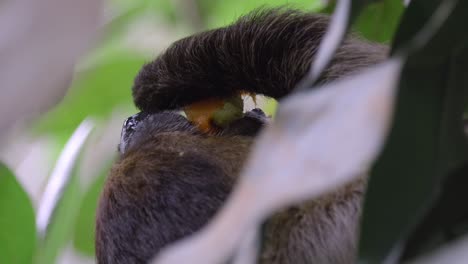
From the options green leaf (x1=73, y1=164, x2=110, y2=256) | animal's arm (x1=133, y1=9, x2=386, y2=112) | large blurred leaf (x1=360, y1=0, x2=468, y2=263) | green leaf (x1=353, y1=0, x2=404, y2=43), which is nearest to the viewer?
large blurred leaf (x1=360, y1=0, x2=468, y2=263)

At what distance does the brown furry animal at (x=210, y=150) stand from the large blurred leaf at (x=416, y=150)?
6 cm

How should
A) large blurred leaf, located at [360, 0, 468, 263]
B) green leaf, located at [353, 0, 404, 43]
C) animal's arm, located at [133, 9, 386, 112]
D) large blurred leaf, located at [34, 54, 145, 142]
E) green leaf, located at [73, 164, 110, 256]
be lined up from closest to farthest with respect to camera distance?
large blurred leaf, located at [360, 0, 468, 263], animal's arm, located at [133, 9, 386, 112], green leaf, located at [353, 0, 404, 43], green leaf, located at [73, 164, 110, 256], large blurred leaf, located at [34, 54, 145, 142]

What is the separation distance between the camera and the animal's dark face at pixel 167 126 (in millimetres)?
476

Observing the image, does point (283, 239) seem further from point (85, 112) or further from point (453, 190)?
point (85, 112)

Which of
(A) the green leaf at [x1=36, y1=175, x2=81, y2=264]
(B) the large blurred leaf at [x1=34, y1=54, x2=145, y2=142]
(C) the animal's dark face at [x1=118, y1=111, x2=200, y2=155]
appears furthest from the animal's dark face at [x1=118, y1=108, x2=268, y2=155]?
(B) the large blurred leaf at [x1=34, y1=54, x2=145, y2=142]

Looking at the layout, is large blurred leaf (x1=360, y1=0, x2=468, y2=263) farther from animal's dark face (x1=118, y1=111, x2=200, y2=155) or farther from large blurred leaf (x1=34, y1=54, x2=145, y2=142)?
large blurred leaf (x1=34, y1=54, x2=145, y2=142)

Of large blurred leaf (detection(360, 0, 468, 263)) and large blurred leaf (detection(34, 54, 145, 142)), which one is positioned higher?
large blurred leaf (detection(360, 0, 468, 263))

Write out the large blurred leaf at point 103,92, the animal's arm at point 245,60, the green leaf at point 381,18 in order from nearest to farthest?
1. the animal's arm at point 245,60
2. the green leaf at point 381,18
3. the large blurred leaf at point 103,92

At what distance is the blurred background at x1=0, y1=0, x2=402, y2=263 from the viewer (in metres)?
0.40

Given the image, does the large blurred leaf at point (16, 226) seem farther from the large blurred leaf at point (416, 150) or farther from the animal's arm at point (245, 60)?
the large blurred leaf at point (416, 150)

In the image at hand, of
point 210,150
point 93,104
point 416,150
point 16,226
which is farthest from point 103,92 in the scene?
point 416,150

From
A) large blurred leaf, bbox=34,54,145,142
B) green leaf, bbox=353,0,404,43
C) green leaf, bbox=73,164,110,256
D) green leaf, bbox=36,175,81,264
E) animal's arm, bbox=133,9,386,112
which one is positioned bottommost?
green leaf, bbox=73,164,110,256

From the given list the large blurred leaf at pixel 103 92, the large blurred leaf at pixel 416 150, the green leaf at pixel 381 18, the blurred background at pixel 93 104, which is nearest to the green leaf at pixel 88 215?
the blurred background at pixel 93 104

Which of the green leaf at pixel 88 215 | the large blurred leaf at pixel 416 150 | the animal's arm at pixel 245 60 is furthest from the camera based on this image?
the green leaf at pixel 88 215
